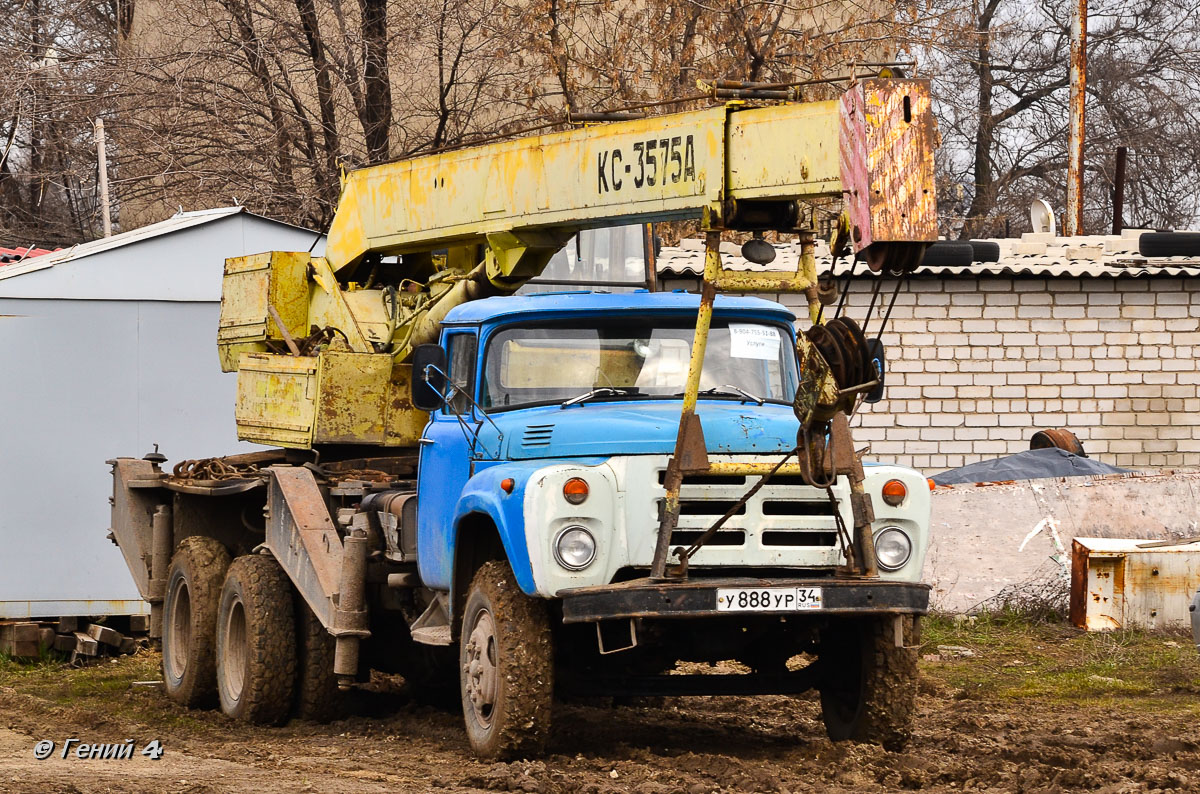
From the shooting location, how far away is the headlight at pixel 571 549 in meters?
7.37

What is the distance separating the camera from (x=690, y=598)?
718 cm

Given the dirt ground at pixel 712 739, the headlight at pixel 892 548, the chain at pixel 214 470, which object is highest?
the chain at pixel 214 470

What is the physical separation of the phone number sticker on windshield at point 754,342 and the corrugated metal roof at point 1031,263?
7416 mm

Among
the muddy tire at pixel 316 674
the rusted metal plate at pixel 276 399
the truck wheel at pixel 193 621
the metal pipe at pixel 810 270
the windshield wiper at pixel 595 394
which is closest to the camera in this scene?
the metal pipe at pixel 810 270

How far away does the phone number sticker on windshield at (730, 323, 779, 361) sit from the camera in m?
8.55

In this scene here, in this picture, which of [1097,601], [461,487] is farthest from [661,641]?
[1097,601]

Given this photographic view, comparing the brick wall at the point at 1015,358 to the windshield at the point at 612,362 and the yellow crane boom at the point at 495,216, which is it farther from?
the windshield at the point at 612,362

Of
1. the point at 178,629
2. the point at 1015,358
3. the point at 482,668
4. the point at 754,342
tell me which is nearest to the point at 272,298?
the point at 178,629

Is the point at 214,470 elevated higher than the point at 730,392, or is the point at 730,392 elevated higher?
the point at 730,392

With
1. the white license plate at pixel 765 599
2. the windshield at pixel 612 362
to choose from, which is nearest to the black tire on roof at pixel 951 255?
the windshield at pixel 612 362

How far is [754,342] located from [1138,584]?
17.6 ft

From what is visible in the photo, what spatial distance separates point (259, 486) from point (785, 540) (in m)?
4.13

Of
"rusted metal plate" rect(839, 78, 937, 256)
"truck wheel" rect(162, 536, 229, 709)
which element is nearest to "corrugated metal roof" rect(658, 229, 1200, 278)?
"truck wheel" rect(162, 536, 229, 709)

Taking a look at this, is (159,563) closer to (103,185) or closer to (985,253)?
(103,185)
